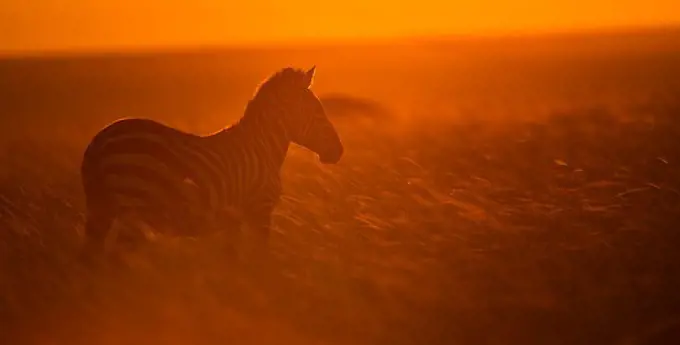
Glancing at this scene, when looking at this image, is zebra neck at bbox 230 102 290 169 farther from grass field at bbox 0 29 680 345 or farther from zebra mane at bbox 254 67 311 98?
grass field at bbox 0 29 680 345

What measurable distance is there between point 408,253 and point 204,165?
1.65 m

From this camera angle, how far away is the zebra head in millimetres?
5281

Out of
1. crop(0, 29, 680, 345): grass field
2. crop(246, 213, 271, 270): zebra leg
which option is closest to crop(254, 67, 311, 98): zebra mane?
crop(246, 213, 271, 270): zebra leg

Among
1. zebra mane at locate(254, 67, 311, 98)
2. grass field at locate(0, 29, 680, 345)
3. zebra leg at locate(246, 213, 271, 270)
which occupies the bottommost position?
grass field at locate(0, 29, 680, 345)

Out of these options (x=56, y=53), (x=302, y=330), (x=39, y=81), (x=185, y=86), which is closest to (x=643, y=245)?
(x=302, y=330)

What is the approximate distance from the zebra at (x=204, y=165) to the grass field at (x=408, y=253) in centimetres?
47

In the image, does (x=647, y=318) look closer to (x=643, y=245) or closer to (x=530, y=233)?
(x=643, y=245)

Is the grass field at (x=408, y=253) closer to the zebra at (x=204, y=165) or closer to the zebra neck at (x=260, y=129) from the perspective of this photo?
the zebra at (x=204, y=165)

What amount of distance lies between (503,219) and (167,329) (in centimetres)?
288

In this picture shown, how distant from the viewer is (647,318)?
4707mm

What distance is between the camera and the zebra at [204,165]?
15.6 ft

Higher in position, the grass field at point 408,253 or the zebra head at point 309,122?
the zebra head at point 309,122

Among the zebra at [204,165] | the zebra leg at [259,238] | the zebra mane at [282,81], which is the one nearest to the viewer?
the zebra at [204,165]

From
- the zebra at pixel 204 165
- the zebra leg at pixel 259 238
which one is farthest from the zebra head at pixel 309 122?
the zebra leg at pixel 259 238
